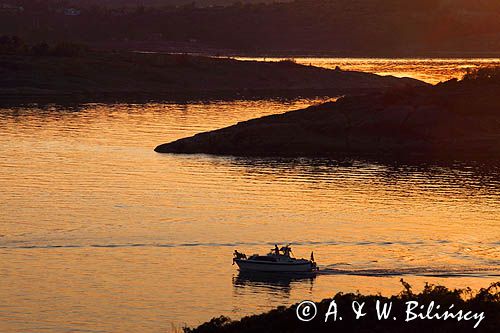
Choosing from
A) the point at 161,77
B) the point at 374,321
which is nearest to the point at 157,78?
the point at 161,77

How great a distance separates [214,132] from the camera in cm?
8781

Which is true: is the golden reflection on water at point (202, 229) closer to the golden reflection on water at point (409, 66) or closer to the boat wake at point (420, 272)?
the boat wake at point (420, 272)

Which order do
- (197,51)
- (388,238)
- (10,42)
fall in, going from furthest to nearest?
(197,51)
(10,42)
(388,238)

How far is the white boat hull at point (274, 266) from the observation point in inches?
1773

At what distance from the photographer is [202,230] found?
5259 centimetres

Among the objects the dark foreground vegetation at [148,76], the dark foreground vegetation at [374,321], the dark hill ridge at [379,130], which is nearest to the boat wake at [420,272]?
the dark foreground vegetation at [374,321]

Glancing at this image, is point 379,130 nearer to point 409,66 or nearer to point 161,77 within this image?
point 161,77

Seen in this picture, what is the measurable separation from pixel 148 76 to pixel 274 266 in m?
101

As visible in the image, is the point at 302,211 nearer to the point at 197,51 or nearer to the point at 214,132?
the point at 214,132

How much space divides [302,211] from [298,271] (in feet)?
40.6

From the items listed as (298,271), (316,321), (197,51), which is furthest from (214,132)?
(197,51)

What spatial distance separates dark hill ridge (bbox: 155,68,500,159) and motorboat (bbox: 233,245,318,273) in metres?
37.2

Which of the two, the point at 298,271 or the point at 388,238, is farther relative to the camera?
the point at 388,238

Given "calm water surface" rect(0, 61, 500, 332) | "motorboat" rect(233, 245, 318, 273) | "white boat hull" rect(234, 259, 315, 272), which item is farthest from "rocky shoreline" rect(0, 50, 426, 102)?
"white boat hull" rect(234, 259, 315, 272)
